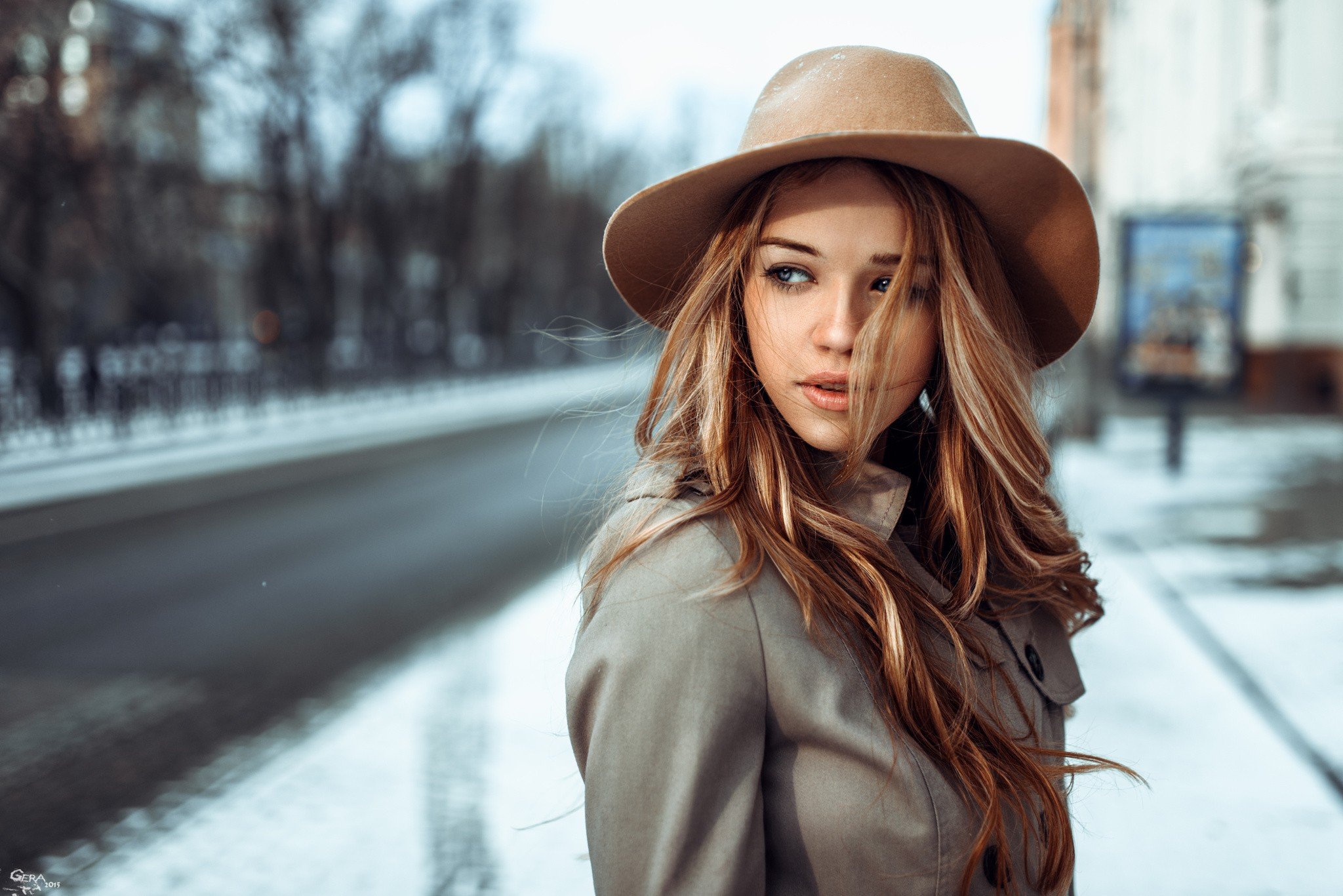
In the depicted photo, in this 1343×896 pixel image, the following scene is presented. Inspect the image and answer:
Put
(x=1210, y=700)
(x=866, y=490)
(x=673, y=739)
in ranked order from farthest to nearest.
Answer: (x=1210, y=700) → (x=866, y=490) → (x=673, y=739)

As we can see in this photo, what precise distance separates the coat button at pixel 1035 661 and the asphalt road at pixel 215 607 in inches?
29.7

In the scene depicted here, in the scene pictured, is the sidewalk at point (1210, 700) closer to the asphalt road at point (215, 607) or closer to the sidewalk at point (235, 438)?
the asphalt road at point (215, 607)

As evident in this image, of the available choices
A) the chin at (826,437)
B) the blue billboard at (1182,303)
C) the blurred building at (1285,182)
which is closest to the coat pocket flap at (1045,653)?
the chin at (826,437)

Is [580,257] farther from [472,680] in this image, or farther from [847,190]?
[847,190]

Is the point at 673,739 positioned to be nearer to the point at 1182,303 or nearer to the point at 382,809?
the point at 382,809

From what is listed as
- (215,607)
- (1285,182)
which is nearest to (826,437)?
(215,607)

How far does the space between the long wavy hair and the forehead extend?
16 mm

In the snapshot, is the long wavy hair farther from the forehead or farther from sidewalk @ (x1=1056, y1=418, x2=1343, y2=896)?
sidewalk @ (x1=1056, y1=418, x2=1343, y2=896)

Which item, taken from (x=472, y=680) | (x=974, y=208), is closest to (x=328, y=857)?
(x=472, y=680)

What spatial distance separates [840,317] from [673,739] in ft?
1.87

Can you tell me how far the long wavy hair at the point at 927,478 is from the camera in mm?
1419

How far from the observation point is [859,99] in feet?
4.80

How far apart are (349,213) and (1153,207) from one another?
22.0m

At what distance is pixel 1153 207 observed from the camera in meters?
16.8
